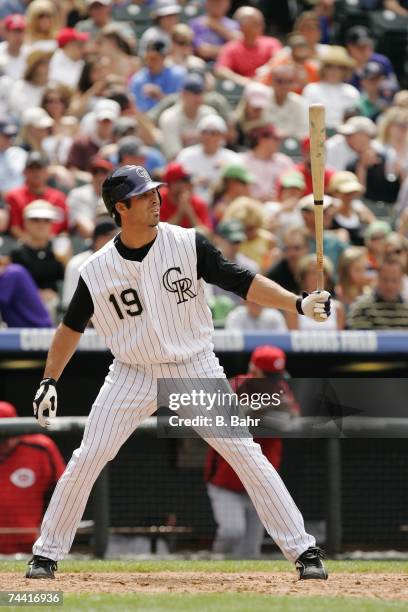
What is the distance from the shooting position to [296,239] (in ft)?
31.6

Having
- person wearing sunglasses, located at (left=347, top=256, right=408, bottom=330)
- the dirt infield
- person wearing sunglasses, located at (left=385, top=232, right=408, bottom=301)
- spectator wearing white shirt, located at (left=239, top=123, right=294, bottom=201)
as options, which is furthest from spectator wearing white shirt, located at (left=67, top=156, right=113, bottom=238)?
the dirt infield

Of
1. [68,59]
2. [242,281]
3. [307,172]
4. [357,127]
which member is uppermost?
[68,59]

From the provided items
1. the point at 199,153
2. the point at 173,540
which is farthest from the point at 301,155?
the point at 173,540

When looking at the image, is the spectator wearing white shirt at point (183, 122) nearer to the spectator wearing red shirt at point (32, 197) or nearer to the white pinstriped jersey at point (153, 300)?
the spectator wearing red shirt at point (32, 197)

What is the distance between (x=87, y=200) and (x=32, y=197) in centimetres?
43

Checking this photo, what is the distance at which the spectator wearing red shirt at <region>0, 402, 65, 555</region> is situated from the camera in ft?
25.9

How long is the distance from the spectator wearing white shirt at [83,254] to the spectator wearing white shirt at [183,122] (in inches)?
106

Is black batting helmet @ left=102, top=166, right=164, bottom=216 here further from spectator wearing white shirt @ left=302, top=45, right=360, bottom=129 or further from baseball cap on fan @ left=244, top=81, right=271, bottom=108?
spectator wearing white shirt @ left=302, top=45, right=360, bottom=129

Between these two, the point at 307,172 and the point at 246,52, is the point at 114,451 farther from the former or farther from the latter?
the point at 246,52

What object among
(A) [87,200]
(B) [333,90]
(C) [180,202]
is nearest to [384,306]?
(C) [180,202]

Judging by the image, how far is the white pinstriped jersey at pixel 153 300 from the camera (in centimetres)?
587

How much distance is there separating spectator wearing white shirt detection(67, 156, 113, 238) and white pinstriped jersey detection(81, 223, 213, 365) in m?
4.58

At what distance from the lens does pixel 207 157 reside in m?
11.6

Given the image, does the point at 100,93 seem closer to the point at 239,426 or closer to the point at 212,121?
the point at 212,121
